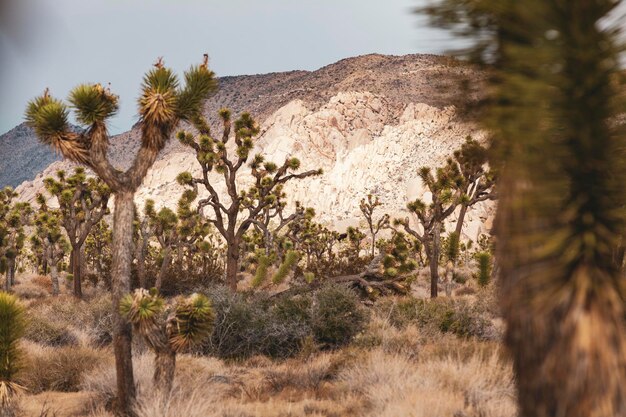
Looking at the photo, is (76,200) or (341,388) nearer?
(341,388)

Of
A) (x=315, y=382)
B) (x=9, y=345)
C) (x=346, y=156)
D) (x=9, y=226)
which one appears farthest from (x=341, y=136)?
(x=9, y=345)

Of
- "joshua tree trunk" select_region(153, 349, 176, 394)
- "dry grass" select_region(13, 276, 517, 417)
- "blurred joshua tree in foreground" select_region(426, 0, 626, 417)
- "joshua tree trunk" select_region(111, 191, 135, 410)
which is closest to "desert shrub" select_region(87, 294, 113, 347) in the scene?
"dry grass" select_region(13, 276, 517, 417)

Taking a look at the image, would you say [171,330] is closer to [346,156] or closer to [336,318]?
[336,318]

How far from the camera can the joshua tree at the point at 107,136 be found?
292 inches

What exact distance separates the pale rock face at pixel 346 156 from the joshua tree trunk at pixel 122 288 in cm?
7797

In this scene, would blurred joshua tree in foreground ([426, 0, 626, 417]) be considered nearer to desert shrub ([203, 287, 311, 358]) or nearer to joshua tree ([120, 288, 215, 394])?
joshua tree ([120, 288, 215, 394])

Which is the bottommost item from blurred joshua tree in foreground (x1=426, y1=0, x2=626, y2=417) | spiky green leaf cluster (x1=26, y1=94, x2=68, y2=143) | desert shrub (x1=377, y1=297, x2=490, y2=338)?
desert shrub (x1=377, y1=297, x2=490, y2=338)

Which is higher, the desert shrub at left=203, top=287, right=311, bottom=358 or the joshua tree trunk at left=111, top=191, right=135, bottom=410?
the joshua tree trunk at left=111, top=191, right=135, bottom=410

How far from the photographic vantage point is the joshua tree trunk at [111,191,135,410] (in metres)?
7.22

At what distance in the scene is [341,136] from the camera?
11475cm

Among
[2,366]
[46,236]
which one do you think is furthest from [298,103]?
[2,366]

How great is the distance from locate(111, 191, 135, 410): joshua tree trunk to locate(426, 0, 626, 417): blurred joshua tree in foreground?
6279 millimetres

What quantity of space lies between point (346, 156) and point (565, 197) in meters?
109

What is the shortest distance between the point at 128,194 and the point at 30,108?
2189mm
